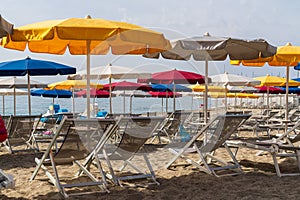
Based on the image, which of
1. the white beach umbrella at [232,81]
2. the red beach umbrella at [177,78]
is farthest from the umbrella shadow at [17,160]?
the white beach umbrella at [232,81]

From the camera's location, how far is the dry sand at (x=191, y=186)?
3816mm

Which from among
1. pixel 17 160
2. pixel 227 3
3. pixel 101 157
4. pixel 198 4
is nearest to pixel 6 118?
pixel 17 160

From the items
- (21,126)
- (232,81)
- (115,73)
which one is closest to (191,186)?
(21,126)

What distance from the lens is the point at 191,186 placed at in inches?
167

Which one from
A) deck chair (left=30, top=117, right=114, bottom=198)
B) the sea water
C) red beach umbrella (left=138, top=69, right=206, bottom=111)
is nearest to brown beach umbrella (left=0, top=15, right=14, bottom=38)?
deck chair (left=30, top=117, right=114, bottom=198)

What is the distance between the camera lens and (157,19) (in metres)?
7.38

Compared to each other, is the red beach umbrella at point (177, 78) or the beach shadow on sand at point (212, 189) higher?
the red beach umbrella at point (177, 78)

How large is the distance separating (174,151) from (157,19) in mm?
3231

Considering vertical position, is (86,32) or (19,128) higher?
(86,32)

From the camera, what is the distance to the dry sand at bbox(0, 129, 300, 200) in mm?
3816

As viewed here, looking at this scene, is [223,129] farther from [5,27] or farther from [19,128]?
[19,128]

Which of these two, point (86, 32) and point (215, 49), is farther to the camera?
point (215, 49)

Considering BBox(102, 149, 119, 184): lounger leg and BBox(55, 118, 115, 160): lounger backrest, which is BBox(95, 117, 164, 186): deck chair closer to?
BBox(102, 149, 119, 184): lounger leg

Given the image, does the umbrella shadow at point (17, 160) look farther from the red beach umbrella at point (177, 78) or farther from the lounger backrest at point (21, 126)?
the red beach umbrella at point (177, 78)
